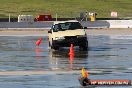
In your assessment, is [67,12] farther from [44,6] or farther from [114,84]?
[114,84]

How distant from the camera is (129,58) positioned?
28.9m

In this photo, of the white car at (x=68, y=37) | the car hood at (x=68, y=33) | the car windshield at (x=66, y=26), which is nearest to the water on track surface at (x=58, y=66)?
the white car at (x=68, y=37)

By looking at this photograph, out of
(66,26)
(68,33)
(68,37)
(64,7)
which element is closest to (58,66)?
(68,37)

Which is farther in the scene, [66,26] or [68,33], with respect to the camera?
[66,26]

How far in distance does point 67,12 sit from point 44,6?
319 inches

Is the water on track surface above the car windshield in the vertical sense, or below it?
below

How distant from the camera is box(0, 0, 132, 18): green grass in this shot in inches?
3935

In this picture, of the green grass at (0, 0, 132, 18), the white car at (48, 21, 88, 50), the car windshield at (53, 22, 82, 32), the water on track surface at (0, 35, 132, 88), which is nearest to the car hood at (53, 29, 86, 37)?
the white car at (48, 21, 88, 50)

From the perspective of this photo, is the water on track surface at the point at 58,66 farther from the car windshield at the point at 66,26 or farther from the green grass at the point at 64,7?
the green grass at the point at 64,7

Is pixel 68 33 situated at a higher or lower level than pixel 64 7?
higher

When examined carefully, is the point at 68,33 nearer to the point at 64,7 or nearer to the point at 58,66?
the point at 58,66

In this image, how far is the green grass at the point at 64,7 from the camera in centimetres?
9994

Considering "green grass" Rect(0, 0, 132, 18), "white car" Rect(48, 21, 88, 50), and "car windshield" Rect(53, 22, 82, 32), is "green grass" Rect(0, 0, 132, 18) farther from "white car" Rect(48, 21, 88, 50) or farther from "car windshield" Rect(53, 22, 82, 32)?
"white car" Rect(48, 21, 88, 50)

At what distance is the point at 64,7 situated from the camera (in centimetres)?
10531
